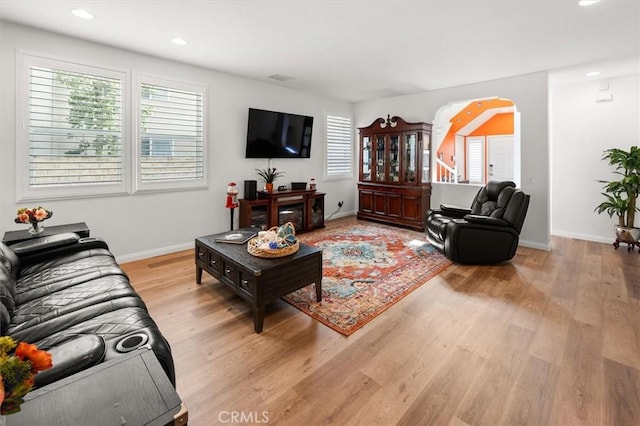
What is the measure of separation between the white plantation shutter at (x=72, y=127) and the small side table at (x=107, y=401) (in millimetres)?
3503

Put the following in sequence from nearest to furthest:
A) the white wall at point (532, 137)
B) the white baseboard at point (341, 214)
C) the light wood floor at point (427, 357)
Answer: the light wood floor at point (427, 357) < the white wall at point (532, 137) < the white baseboard at point (341, 214)

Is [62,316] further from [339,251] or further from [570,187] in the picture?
[570,187]

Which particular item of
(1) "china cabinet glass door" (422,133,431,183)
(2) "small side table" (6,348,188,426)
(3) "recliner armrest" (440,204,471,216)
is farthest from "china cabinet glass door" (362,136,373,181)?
(2) "small side table" (6,348,188,426)

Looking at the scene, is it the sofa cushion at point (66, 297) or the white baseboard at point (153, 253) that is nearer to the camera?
the sofa cushion at point (66, 297)

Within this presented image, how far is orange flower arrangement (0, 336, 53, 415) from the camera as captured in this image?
66cm

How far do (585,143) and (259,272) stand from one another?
5.59m

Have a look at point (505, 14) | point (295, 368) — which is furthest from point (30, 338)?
point (505, 14)

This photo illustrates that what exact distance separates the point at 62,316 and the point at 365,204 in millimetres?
5547

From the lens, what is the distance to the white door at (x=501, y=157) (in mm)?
8070

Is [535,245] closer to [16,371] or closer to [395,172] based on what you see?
[395,172]

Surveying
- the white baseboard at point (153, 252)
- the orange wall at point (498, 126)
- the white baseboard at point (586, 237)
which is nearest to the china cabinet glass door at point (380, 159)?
the white baseboard at point (586, 237)

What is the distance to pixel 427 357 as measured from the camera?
6.88ft

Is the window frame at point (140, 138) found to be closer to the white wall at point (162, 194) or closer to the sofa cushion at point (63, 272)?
the white wall at point (162, 194)

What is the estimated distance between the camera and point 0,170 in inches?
125
